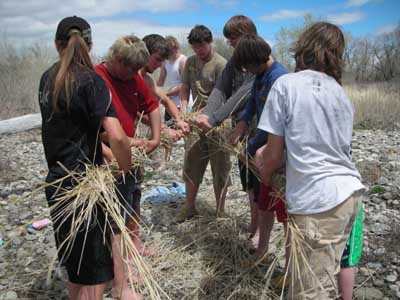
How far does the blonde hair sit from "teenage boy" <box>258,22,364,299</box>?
858 mm

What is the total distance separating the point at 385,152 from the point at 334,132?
20.2 feet

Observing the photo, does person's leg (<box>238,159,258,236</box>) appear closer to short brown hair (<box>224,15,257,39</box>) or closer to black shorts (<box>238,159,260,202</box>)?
black shorts (<box>238,159,260,202</box>)

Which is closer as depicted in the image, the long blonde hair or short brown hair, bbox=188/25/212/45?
the long blonde hair

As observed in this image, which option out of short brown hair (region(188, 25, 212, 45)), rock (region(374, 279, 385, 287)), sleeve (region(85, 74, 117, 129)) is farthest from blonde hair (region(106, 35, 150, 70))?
rock (region(374, 279, 385, 287))

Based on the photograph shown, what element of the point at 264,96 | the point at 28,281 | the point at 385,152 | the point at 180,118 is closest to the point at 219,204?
the point at 180,118

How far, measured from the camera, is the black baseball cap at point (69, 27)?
74.1 inches

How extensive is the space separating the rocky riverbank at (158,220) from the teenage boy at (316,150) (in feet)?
3.61

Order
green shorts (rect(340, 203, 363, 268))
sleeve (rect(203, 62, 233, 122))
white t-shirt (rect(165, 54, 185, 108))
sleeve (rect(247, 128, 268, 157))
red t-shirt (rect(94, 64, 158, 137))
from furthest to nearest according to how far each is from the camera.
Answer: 1. white t-shirt (rect(165, 54, 185, 108))
2. sleeve (rect(203, 62, 233, 122))
3. sleeve (rect(247, 128, 268, 157))
4. red t-shirt (rect(94, 64, 158, 137))
5. green shorts (rect(340, 203, 363, 268))

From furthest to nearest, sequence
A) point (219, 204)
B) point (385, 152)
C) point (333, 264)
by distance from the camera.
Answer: point (385, 152) → point (219, 204) → point (333, 264)

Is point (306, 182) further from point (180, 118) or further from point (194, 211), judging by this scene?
point (194, 211)

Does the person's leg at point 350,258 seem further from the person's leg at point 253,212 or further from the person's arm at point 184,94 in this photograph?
the person's arm at point 184,94

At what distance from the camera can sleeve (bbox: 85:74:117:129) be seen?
69.1 inches

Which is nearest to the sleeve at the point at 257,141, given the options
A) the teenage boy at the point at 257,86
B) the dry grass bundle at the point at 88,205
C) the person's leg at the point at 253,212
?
the teenage boy at the point at 257,86

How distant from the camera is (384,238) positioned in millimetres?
3561
